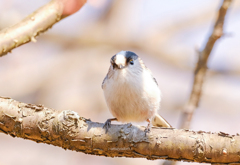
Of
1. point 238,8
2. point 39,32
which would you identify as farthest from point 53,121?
point 238,8

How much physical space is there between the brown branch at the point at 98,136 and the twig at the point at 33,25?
45 centimetres

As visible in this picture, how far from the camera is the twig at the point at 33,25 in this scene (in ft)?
6.90

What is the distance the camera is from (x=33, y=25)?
216cm

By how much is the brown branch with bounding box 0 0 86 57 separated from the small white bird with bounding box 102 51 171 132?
553 millimetres

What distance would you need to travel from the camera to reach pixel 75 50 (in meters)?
5.39

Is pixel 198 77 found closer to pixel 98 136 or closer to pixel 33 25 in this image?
pixel 98 136

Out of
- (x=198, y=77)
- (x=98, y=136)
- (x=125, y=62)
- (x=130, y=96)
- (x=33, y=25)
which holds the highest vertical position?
(x=33, y=25)

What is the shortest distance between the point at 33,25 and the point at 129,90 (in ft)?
2.80

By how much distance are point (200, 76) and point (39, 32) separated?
48.2 inches

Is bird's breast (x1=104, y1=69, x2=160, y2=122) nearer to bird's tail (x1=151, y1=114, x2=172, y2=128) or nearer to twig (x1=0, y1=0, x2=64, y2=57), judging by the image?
bird's tail (x1=151, y1=114, x2=172, y2=128)

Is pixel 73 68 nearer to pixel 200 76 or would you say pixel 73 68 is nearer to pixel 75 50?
pixel 75 50

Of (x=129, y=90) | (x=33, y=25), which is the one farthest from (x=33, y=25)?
(x=129, y=90)

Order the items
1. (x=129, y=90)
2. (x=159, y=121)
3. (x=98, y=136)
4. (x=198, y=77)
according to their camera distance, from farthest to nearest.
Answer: (x=159, y=121), (x=129, y=90), (x=98, y=136), (x=198, y=77)

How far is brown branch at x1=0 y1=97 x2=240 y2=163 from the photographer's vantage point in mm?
1821
